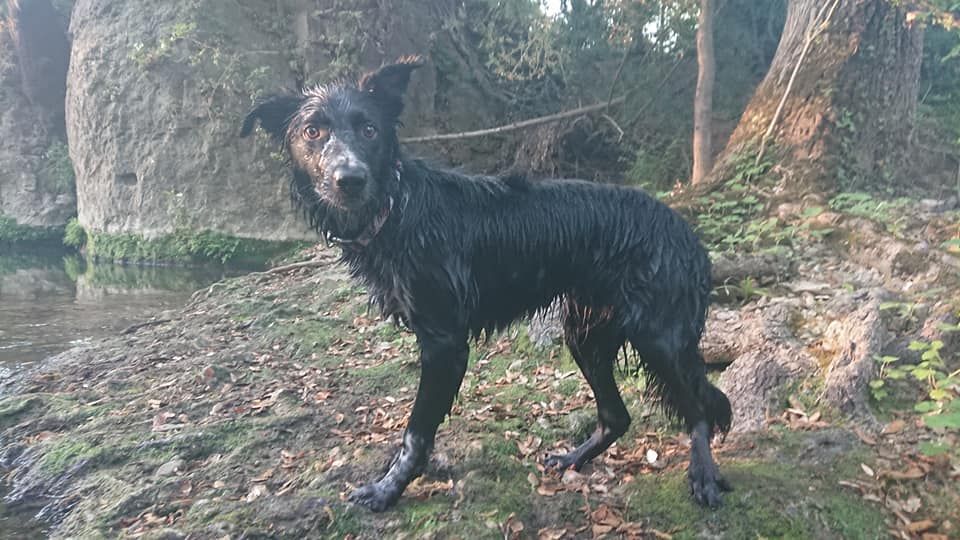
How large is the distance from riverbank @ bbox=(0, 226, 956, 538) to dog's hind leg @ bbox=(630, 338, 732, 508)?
0.15 m

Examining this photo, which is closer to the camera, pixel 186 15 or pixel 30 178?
pixel 186 15

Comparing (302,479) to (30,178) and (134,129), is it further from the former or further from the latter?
(30,178)

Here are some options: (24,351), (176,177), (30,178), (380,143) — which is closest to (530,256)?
(380,143)

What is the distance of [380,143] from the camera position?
133 inches

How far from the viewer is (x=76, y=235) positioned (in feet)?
61.9

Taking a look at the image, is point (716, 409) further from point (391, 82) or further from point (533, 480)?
point (391, 82)

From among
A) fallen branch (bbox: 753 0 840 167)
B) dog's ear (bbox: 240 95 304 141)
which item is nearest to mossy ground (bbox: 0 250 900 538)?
dog's ear (bbox: 240 95 304 141)

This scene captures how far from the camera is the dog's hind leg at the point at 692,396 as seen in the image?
316 centimetres

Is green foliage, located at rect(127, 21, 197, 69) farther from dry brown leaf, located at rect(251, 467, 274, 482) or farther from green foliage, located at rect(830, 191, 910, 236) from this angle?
green foliage, located at rect(830, 191, 910, 236)

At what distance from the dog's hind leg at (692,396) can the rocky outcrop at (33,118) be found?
900 inches

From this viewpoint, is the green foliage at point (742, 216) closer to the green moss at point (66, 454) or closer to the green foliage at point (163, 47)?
the green moss at point (66, 454)

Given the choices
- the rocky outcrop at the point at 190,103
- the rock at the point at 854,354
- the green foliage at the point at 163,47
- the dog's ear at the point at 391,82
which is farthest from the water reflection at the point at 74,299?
the rock at the point at 854,354

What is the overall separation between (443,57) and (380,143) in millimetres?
9954

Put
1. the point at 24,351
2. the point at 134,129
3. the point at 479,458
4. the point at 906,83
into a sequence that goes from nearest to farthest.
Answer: the point at 479,458 < the point at 906,83 < the point at 24,351 < the point at 134,129
